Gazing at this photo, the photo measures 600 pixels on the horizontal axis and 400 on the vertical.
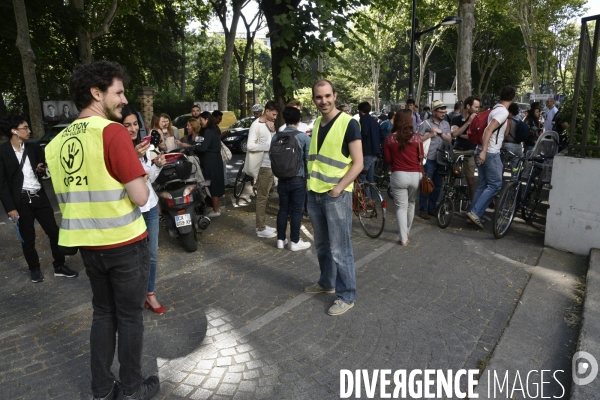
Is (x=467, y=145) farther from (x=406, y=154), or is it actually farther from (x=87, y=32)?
(x=87, y=32)

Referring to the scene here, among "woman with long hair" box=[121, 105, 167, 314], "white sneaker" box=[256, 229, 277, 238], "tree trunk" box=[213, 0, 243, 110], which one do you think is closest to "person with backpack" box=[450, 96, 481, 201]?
"white sneaker" box=[256, 229, 277, 238]

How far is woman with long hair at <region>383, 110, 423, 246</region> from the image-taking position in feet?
20.2

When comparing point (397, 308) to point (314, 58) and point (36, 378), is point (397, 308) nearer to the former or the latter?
point (36, 378)

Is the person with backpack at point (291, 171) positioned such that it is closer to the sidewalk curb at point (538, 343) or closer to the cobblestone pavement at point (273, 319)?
the cobblestone pavement at point (273, 319)

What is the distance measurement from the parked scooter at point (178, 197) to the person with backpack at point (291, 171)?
3.72ft

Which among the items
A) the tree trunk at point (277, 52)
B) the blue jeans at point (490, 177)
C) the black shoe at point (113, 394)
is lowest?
the black shoe at point (113, 394)

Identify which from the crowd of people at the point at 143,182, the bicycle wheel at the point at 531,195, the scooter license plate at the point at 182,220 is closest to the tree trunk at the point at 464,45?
the crowd of people at the point at 143,182

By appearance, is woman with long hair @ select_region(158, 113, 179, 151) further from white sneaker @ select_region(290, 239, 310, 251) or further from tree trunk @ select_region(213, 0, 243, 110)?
tree trunk @ select_region(213, 0, 243, 110)

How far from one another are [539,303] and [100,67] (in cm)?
409

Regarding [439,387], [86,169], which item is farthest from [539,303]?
[86,169]

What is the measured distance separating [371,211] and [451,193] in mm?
1258

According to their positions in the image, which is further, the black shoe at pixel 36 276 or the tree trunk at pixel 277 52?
the tree trunk at pixel 277 52

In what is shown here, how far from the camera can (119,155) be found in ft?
8.42

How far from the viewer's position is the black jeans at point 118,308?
2.72 meters
